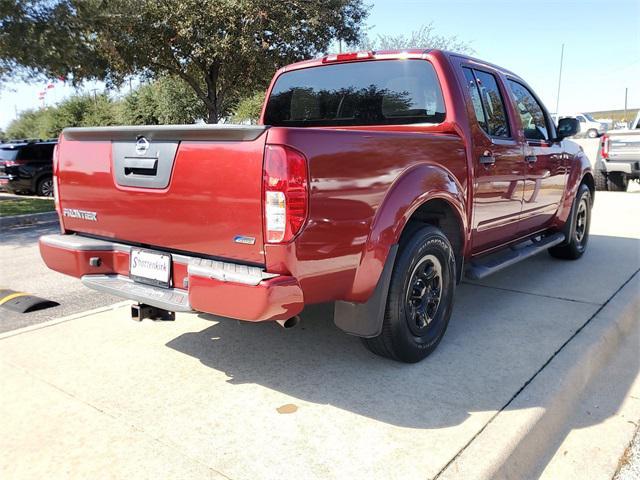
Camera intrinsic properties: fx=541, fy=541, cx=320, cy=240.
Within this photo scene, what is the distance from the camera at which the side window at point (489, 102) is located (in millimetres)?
4148

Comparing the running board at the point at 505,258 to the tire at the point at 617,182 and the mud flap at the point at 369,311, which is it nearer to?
the mud flap at the point at 369,311

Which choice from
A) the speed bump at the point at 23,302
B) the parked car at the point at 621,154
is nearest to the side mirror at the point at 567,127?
the speed bump at the point at 23,302

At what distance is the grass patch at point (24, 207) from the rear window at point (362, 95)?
854 centimetres

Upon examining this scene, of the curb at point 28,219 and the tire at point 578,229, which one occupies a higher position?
the tire at point 578,229

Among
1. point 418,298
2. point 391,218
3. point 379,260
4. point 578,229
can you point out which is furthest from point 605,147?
point 379,260

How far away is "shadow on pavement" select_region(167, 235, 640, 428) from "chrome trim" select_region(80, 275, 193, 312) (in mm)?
722

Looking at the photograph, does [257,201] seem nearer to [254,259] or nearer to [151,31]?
[254,259]

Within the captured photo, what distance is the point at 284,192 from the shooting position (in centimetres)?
247

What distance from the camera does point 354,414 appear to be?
285 cm

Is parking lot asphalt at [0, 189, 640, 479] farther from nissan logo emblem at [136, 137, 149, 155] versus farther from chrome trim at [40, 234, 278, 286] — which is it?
nissan logo emblem at [136, 137, 149, 155]

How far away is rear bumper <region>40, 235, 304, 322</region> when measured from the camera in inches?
98.7

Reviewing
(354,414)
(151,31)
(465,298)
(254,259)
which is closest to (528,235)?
(465,298)

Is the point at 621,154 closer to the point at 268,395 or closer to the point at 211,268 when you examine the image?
the point at 268,395

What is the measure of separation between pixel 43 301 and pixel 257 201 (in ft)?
10.2
